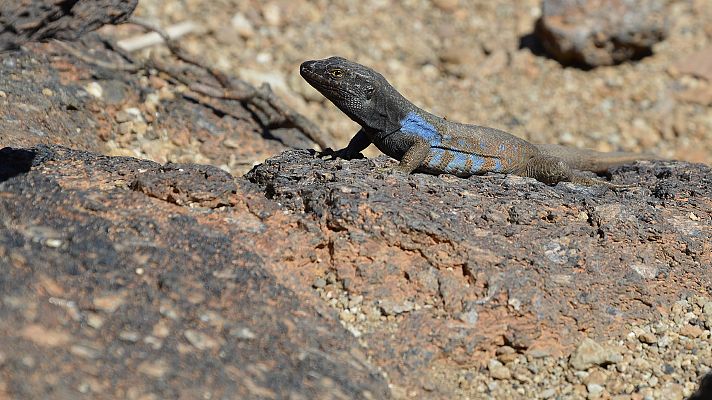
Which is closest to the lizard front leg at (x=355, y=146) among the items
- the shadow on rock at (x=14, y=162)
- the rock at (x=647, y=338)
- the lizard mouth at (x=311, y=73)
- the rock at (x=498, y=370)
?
the lizard mouth at (x=311, y=73)

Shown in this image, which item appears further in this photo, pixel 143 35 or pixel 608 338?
pixel 143 35

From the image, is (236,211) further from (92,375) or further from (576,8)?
(576,8)

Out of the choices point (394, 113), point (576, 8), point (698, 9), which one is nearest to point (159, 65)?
point (394, 113)

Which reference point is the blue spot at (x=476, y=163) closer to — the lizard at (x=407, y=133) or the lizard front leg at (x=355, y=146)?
the lizard at (x=407, y=133)

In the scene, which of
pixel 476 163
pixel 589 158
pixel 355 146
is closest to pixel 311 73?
pixel 355 146

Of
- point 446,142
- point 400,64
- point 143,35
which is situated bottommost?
point 400,64

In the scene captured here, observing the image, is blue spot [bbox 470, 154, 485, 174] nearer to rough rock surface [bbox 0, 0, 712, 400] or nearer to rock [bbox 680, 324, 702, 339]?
rough rock surface [bbox 0, 0, 712, 400]
